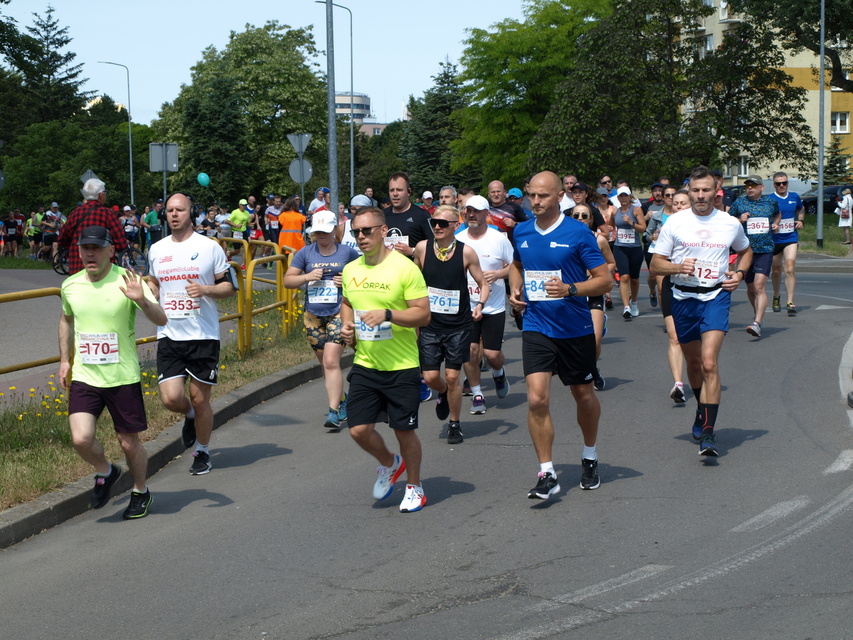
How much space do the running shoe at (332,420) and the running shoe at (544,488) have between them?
296cm

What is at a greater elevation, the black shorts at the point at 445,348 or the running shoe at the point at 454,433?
the black shorts at the point at 445,348

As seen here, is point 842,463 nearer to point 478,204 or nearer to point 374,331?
point 374,331

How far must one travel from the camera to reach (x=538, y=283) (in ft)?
22.3

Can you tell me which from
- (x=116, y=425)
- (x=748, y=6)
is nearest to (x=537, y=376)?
(x=116, y=425)

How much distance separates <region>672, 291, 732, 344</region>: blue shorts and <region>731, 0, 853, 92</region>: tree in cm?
3789

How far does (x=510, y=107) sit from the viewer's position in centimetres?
6212

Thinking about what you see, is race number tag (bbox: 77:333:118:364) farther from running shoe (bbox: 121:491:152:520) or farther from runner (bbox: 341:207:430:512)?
runner (bbox: 341:207:430:512)

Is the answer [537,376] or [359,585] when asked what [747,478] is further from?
[359,585]

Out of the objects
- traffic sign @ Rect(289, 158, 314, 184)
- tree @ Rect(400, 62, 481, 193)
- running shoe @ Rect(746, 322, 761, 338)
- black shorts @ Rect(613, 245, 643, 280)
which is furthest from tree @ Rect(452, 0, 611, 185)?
running shoe @ Rect(746, 322, 761, 338)

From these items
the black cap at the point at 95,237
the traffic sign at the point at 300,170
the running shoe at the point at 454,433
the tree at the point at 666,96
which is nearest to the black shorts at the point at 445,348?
the running shoe at the point at 454,433

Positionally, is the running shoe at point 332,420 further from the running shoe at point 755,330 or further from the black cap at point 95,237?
the running shoe at point 755,330

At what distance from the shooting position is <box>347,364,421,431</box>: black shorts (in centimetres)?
664

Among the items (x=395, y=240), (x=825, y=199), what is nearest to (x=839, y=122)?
(x=825, y=199)

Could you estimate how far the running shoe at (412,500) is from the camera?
262 inches
